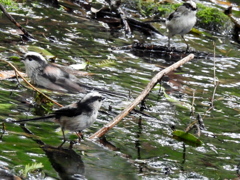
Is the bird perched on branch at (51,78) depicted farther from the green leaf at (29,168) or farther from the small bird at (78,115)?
the green leaf at (29,168)

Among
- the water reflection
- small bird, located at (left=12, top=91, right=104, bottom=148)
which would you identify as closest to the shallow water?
the water reflection

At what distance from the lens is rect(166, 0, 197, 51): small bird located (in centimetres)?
1088

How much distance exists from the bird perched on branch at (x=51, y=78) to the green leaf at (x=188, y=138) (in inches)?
60.3

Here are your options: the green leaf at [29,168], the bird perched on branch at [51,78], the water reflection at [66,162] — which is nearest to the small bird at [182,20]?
the bird perched on branch at [51,78]

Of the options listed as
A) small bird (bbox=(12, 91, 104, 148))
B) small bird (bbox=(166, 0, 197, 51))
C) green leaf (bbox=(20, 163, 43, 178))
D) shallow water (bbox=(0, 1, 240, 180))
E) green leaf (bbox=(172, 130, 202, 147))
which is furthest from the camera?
small bird (bbox=(166, 0, 197, 51))

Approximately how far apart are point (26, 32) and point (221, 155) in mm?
4582

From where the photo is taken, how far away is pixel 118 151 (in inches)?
213

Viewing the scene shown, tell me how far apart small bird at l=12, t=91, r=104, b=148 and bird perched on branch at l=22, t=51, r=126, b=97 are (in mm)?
1683

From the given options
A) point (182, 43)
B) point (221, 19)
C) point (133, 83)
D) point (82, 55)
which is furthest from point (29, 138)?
point (221, 19)

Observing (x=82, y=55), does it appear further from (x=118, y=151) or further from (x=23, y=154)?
(x=23, y=154)

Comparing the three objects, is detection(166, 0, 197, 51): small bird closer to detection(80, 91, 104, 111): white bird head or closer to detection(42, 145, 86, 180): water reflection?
detection(80, 91, 104, 111): white bird head

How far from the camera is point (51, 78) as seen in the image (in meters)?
7.27

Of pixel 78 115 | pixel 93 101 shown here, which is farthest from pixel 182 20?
pixel 78 115

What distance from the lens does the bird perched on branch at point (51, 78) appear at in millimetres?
7169
